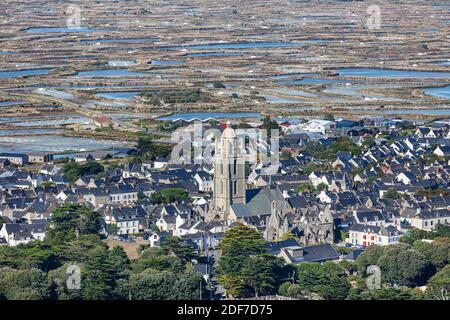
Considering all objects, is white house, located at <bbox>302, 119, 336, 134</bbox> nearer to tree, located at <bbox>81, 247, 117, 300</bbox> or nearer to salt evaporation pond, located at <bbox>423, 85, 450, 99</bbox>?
salt evaporation pond, located at <bbox>423, 85, 450, 99</bbox>

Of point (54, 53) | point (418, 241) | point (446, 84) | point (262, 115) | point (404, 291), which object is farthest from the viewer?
point (54, 53)

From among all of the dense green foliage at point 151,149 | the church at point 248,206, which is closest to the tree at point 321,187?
the church at point 248,206

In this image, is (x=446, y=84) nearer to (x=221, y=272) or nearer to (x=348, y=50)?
(x=348, y=50)

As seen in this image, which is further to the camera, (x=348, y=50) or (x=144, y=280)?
(x=348, y=50)

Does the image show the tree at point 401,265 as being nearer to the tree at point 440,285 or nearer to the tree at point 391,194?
the tree at point 440,285

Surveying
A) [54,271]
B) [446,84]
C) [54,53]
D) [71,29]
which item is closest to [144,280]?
[54,271]
